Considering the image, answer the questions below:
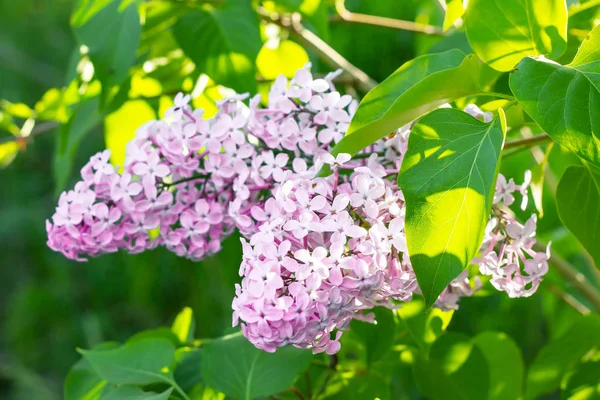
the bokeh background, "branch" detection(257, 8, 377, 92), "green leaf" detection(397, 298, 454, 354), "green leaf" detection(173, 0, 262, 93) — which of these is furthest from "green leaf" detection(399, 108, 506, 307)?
the bokeh background

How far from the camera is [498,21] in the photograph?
43 cm

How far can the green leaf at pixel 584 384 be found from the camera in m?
0.52

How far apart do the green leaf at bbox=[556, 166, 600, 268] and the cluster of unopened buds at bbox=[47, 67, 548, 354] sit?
0.02 metres

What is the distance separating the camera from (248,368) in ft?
1.59

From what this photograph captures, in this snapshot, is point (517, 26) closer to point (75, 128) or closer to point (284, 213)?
point (284, 213)

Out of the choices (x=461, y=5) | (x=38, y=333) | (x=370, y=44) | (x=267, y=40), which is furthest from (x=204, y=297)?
(x=461, y=5)

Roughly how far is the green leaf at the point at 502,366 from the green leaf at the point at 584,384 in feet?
0.12

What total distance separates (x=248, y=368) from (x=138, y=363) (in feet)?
0.25

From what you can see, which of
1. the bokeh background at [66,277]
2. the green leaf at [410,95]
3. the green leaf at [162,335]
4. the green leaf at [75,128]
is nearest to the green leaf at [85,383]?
the green leaf at [162,335]

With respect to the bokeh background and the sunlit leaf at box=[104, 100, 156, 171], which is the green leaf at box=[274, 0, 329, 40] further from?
the bokeh background

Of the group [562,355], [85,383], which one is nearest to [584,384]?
[562,355]

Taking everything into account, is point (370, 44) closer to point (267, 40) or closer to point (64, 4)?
point (267, 40)

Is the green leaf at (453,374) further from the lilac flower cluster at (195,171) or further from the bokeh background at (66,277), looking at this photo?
the bokeh background at (66,277)

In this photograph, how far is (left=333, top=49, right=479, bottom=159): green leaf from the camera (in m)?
0.37
